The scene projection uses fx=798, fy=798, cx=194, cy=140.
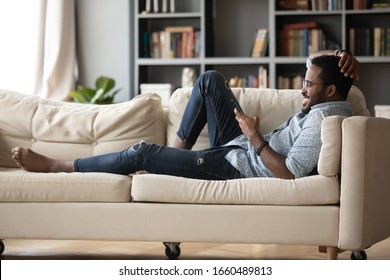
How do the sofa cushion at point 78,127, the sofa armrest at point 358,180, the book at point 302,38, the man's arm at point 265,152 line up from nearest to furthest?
the sofa armrest at point 358,180, the man's arm at point 265,152, the sofa cushion at point 78,127, the book at point 302,38

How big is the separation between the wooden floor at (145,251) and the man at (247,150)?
1.46 ft

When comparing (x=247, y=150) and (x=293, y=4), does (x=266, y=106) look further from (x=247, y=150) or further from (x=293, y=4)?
(x=293, y=4)

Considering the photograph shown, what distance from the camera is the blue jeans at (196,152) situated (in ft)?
10.9

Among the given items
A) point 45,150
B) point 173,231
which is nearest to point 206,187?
point 173,231

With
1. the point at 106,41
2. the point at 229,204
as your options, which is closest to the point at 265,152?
the point at 229,204

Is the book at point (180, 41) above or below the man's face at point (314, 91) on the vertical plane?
above

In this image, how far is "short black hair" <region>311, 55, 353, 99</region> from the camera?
10.9 ft

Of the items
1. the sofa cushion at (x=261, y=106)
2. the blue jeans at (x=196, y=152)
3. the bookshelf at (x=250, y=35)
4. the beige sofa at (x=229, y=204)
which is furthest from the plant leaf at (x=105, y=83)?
the beige sofa at (x=229, y=204)

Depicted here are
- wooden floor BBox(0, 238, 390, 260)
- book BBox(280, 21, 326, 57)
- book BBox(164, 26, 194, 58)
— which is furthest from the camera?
book BBox(164, 26, 194, 58)

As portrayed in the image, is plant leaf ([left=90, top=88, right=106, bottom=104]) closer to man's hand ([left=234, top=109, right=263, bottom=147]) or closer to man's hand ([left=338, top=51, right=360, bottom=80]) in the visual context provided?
man's hand ([left=234, top=109, right=263, bottom=147])

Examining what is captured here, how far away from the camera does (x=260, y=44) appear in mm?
6316

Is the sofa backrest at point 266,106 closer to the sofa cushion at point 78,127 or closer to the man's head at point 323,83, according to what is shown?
the sofa cushion at point 78,127

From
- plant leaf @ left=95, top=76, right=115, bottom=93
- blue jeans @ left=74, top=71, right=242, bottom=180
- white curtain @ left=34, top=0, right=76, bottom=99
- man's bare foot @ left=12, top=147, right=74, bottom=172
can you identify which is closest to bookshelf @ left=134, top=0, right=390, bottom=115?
plant leaf @ left=95, top=76, right=115, bottom=93

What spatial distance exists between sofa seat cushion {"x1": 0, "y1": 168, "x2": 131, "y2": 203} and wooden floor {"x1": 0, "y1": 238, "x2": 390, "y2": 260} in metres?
0.42
